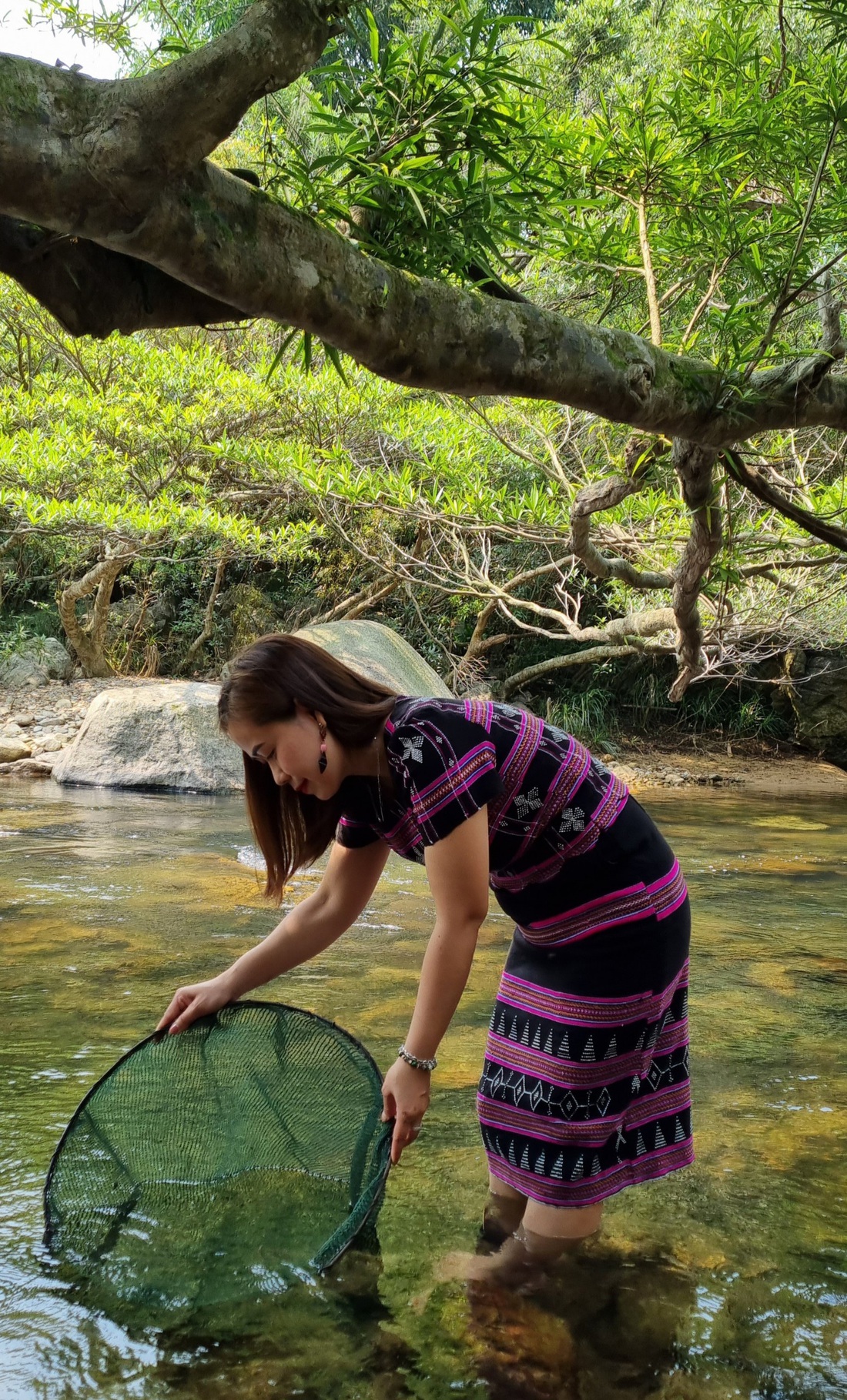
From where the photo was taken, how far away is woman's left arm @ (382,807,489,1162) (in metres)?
1.78

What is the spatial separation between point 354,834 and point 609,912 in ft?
1.60

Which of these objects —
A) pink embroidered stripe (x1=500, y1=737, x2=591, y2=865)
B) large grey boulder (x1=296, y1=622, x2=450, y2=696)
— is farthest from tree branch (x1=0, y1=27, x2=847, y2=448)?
large grey boulder (x1=296, y1=622, x2=450, y2=696)

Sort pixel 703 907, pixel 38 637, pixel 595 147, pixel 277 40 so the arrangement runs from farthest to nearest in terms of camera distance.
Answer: pixel 38 637, pixel 703 907, pixel 595 147, pixel 277 40

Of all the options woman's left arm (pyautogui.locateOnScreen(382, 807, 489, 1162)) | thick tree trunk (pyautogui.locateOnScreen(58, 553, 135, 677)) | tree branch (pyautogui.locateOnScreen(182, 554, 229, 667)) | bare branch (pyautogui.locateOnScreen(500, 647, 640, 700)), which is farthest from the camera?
tree branch (pyautogui.locateOnScreen(182, 554, 229, 667))

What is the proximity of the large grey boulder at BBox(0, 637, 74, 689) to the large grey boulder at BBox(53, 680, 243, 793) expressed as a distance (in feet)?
10.7

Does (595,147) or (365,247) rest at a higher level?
(595,147)

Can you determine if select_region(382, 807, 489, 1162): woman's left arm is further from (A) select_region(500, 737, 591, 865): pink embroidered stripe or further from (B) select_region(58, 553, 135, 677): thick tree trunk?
(B) select_region(58, 553, 135, 677): thick tree trunk

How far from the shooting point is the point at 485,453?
390 inches

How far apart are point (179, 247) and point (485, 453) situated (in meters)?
8.32

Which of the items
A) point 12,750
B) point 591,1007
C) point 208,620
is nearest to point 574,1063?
point 591,1007

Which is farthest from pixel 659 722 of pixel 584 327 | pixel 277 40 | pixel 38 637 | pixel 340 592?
pixel 277 40

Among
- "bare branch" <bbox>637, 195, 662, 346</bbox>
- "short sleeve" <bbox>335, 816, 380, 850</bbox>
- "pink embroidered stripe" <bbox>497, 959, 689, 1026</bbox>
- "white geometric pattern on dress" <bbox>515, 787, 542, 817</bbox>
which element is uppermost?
"bare branch" <bbox>637, 195, 662, 346</bbox>

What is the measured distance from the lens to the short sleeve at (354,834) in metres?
2.08

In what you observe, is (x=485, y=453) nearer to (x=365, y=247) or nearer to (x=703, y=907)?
(x=703, y=907)
